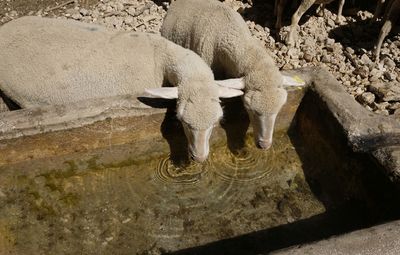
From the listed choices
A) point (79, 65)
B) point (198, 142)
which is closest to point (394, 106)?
point (198, 142)

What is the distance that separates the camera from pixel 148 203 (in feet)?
14.0

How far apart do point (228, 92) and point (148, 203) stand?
1226 millimetres

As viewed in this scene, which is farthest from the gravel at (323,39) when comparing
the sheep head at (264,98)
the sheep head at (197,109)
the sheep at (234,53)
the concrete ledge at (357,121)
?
the sheep head at (197,109)

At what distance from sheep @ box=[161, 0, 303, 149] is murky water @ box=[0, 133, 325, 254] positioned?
42 centimetres

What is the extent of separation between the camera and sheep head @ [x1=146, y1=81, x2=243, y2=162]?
13.7 feet

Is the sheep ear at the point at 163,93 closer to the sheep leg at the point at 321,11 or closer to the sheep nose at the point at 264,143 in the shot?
the sheep nose at the point at 264,143

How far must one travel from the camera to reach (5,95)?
16.8 feet

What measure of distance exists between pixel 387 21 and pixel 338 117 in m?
3.29

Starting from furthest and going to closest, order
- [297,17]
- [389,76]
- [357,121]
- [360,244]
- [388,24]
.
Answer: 1. [297,17]
2. [388,24]
3. [389,76]
4. [357,121]
5. [360,244]

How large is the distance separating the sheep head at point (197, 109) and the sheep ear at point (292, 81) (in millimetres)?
597

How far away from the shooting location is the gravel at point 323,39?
6363mm

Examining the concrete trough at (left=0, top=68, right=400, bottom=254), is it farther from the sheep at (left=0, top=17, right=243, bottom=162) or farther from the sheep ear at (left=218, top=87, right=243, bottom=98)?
the sheep at (left=0, top=17, right=243, bottom=162)

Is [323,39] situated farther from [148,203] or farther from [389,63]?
[148,203]

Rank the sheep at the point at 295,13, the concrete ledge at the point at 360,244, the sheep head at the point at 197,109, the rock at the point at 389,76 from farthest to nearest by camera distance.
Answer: the sheep at the point at 295,13 → the rock at the point at 389,76 → the sheep head at the point at 197,109 → the concrete ledge at the point at 360,244
